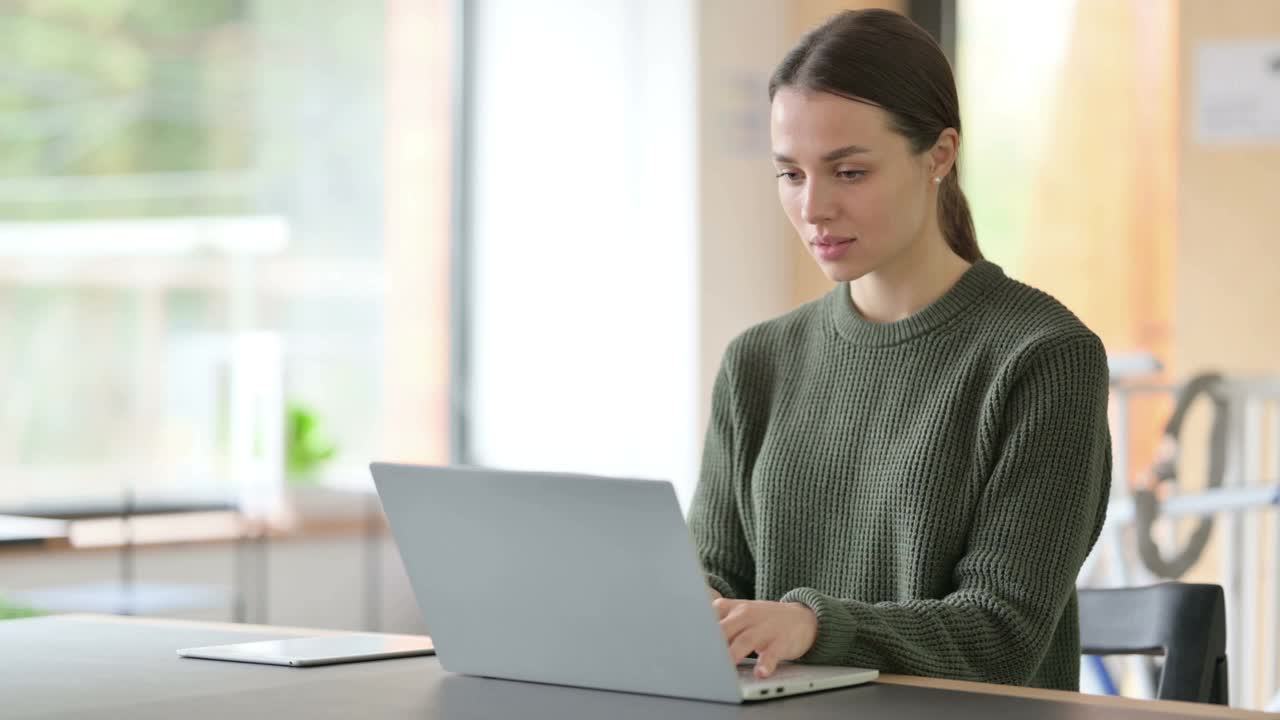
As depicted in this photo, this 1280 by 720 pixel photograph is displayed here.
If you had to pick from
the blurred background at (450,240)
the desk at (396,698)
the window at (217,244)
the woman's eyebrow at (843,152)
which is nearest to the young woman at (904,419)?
the woman's eyebrow at (843,152)

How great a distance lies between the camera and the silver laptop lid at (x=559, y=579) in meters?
1.11

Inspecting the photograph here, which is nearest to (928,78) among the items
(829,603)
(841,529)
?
(841,529)

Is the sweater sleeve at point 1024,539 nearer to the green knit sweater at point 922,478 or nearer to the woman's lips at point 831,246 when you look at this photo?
the green knit sweater at point 922,478

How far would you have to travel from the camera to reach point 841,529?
5.22ft

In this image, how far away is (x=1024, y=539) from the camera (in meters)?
1.42

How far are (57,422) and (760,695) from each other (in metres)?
3.19

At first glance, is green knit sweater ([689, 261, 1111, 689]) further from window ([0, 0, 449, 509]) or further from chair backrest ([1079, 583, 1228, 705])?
window ([0, 0, 449, 509])

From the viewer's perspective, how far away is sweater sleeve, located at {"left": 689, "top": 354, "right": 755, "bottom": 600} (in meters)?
1.71

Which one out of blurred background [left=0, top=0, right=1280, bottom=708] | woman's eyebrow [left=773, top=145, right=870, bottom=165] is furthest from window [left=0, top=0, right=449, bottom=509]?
woman's eyebrow [left=773, top=145, right=870, bottom=165]

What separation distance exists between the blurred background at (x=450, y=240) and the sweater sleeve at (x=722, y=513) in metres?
2.17

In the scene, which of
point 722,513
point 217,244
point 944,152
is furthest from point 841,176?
point 217,244

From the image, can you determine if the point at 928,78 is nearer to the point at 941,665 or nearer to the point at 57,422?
the point at 941,665

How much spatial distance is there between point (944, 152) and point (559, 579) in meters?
0.63

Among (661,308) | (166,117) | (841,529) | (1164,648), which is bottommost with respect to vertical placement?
(1164,648)
